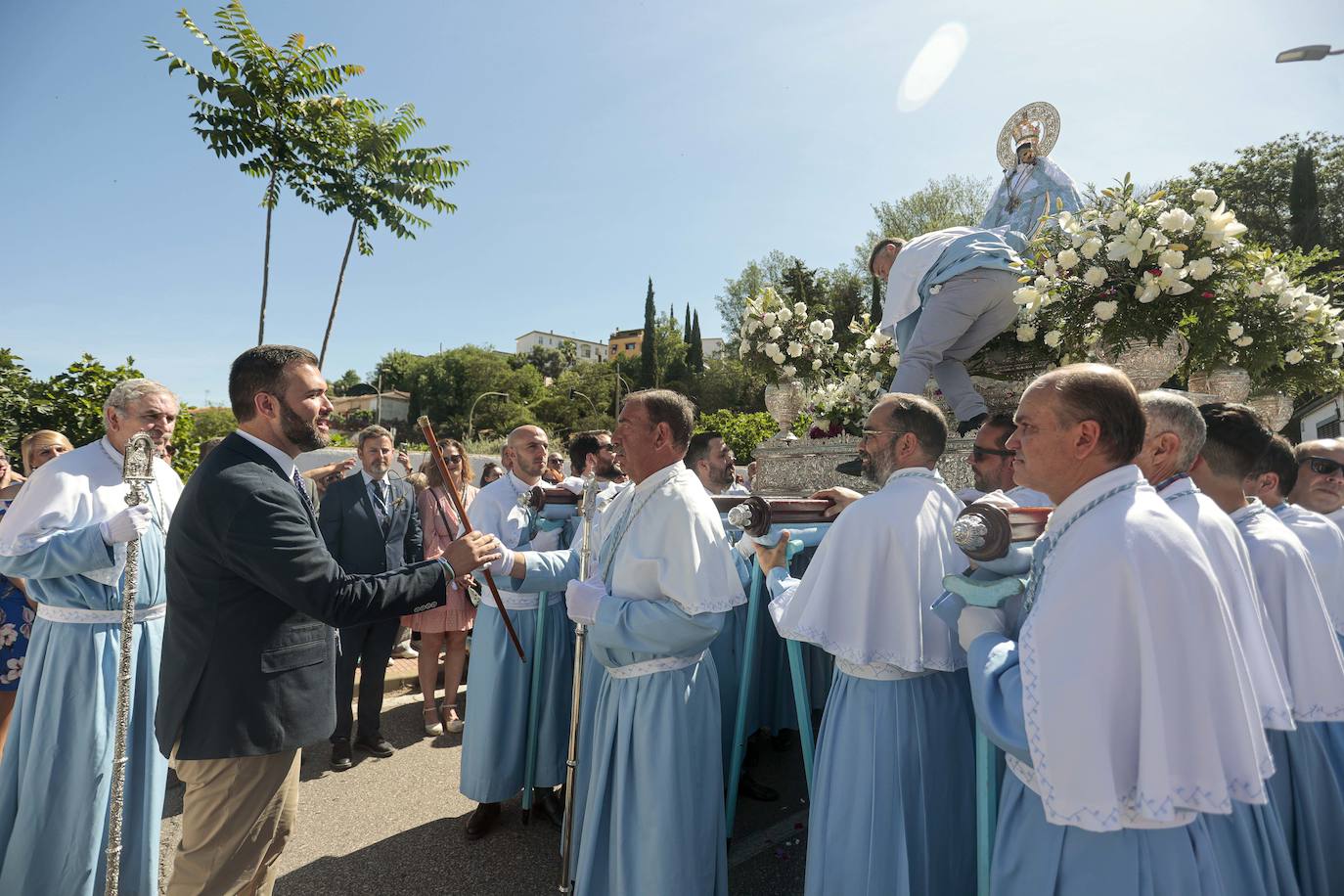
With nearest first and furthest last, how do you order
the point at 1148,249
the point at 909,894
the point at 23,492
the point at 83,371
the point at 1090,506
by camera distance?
1. the point at 1090,506
2. the point at 909,894
3. the point at 23,492
4. the point at 1148,249
5. the point at 83,371

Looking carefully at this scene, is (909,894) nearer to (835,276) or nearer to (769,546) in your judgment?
(769,546)

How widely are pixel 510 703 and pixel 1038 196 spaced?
19.8 feet

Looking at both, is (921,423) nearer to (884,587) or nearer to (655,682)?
(884,587)

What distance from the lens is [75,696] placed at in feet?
11.4

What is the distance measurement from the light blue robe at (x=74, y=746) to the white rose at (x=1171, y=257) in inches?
235

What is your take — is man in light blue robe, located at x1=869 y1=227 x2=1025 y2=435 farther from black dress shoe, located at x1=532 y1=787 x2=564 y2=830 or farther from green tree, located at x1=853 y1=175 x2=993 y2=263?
green tree, located at x1=853 y1=175 x2=993 y2=263

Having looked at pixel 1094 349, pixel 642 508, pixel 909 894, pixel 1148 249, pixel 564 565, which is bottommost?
pixel 909 894

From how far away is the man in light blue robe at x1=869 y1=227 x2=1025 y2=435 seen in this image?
5.34m

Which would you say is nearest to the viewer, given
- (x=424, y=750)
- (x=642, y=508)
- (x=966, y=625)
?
(x=966, y=625)

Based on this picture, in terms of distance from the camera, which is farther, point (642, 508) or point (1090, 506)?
Result: point (642, 508)

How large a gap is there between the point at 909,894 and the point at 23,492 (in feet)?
14.6

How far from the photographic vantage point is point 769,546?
3.38 meters

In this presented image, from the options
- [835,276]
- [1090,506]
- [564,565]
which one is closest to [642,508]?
[564,565]

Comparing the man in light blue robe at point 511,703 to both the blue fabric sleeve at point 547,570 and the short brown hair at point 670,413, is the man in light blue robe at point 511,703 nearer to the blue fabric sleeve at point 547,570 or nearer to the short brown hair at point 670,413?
the blue fabric sleeve at point 547,570
